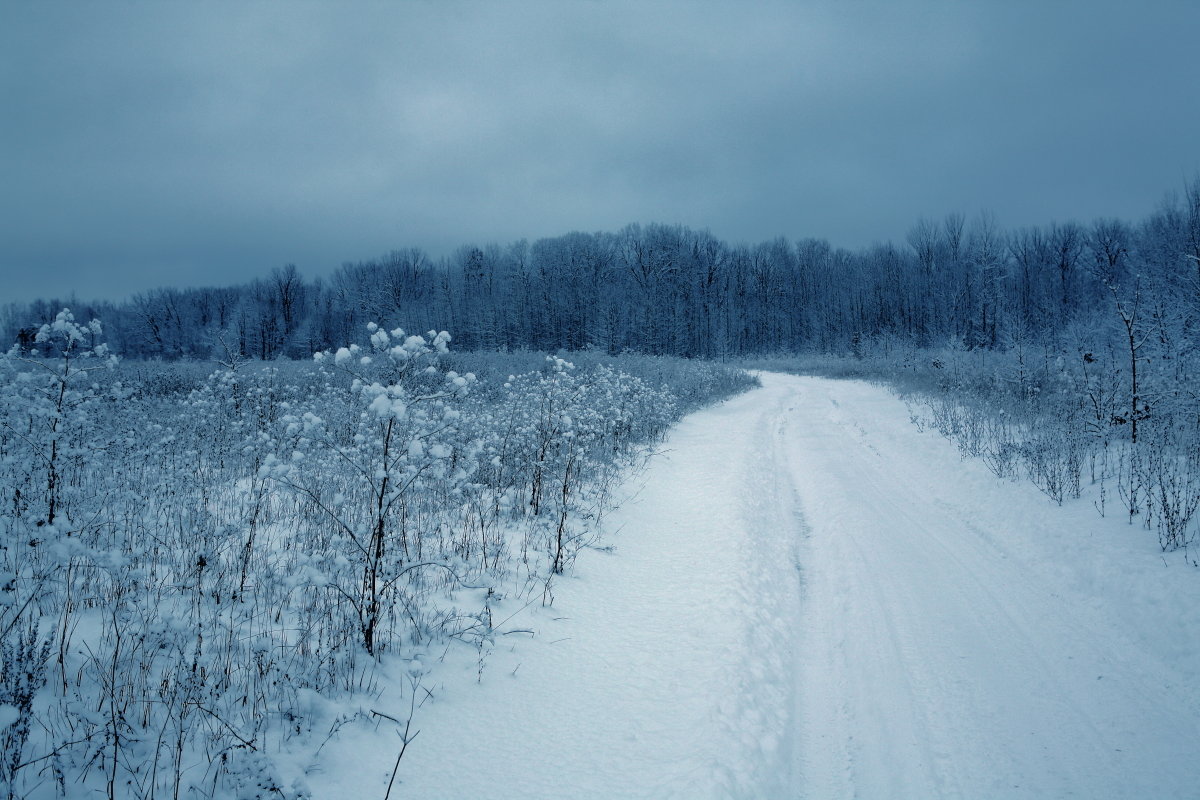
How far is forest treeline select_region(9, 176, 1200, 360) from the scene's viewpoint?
177ft

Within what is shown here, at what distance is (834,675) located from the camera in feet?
12.0

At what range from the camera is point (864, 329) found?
210ft

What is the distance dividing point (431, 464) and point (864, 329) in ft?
230

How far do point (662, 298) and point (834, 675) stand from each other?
207 ft

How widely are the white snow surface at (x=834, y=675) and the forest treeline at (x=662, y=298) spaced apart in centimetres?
4341

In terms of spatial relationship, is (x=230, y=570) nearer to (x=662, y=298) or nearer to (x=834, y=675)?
(x=834, y=675)

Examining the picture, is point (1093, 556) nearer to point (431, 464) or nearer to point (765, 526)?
point (765, 526)

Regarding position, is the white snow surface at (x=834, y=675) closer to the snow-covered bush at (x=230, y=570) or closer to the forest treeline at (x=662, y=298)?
the snow-covered bush at (x=230, y=570)

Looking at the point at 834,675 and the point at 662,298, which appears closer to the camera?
the point at 834,675

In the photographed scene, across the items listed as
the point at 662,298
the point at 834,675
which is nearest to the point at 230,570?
the point at 834,675

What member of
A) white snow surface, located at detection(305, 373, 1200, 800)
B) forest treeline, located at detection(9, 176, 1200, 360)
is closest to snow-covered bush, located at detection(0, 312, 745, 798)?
white snow surface, located at detection(305, 373, 1200, 800)

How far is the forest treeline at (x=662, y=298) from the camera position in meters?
53.9

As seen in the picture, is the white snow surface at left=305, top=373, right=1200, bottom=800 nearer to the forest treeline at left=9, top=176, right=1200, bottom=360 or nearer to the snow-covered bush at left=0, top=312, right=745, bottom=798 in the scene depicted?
the snow-covered bush at left=0, top=312, right=745, bottom=798

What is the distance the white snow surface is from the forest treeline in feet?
142
